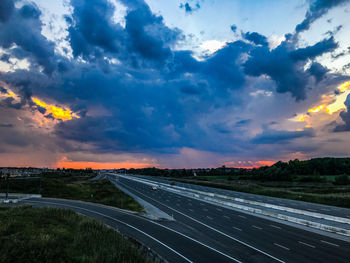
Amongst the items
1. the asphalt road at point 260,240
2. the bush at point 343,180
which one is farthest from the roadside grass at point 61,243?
the bush at point 343,180

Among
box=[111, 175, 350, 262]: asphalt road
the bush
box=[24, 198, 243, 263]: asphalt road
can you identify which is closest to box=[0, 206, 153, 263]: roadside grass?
box=[24, 198, 243, 263]: asphalt road

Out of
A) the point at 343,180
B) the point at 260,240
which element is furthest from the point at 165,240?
the point at 343,180

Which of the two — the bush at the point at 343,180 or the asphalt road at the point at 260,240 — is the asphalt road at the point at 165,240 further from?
the bush at the point at 343,180

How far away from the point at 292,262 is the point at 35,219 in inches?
1148

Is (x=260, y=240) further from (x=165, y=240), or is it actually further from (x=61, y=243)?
(x=61, y=243)

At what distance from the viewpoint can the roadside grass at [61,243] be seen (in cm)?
1596

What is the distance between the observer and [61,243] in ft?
63.1

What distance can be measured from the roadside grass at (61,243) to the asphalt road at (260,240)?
26.7 ft

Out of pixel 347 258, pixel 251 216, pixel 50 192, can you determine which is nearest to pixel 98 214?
pixel 251 216

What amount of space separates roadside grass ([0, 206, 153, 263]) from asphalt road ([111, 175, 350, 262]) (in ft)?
26.7

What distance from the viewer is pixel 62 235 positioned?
2192cm

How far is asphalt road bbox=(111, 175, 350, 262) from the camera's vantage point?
19.5 m

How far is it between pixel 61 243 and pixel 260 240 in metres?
20.5

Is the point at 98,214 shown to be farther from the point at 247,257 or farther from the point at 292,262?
the point at 292,262
